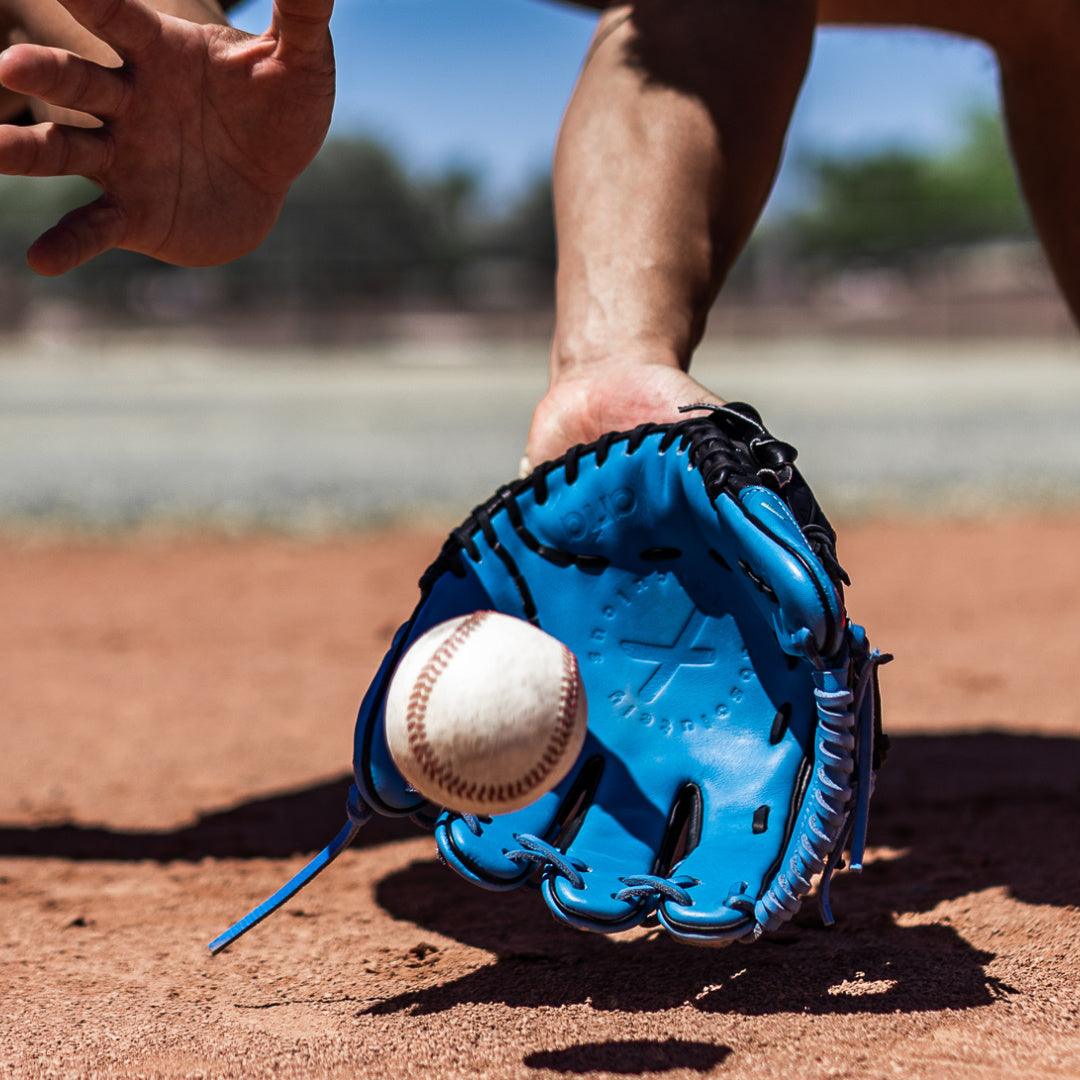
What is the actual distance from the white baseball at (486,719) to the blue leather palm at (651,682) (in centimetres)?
11

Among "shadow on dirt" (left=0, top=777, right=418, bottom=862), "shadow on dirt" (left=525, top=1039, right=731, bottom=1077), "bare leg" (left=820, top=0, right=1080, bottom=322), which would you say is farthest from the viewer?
"bare leg" (left=820, top=0, right=1080, bottom=322)

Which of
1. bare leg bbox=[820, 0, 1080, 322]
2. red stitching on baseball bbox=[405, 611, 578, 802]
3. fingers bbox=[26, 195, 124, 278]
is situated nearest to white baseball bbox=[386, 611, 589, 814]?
red stitching on baseball bbox=[405, 611, 578, 802]

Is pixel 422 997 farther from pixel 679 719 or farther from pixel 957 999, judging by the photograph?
pixel 957 999

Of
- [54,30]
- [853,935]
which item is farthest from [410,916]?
[54,30]

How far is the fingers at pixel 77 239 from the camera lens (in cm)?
186

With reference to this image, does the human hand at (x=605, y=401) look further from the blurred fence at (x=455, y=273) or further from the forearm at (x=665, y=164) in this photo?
the blurred fence at (x=455, y=273)

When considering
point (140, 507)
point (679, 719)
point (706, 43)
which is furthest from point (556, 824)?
point (140, 507)

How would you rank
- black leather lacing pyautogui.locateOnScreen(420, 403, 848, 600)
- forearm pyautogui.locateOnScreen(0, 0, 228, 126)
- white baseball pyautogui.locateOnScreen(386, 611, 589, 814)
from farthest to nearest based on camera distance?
1. forearm pyautogui.locateOnScreen(0, 0, 228, 126)
2. black leather lacing pyautogui.locateOnScreen(420, 403, 848, 600)
3. white baseball pyautogui.locateOnScreen(386, 611, 589, 814)

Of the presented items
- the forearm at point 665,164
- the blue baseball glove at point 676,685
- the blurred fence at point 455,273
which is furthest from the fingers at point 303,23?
the blurred fence at point 455,273

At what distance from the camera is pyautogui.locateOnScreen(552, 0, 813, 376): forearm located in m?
2.04

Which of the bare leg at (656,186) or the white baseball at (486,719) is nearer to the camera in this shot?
the white baseball at (486,719)

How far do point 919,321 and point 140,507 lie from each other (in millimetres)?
20855

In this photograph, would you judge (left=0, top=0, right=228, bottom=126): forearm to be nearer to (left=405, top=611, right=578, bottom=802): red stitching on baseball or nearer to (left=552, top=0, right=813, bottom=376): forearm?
(left=552, top=0, right=813, bottom=376): forearm

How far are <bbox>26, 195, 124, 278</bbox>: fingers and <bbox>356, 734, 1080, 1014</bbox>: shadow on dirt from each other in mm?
1046
